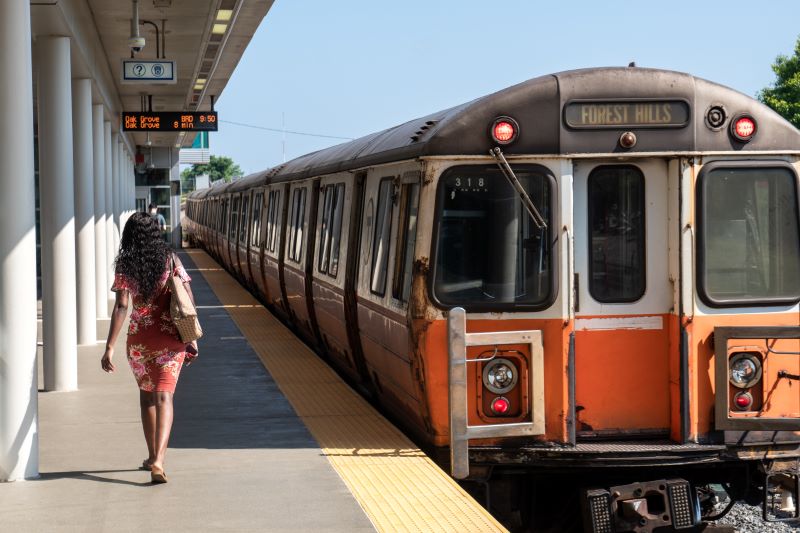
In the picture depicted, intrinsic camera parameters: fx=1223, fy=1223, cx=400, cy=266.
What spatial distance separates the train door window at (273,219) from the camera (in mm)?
17500

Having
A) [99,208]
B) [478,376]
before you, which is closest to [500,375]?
[478,376]

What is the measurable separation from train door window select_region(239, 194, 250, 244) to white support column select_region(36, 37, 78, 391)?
11.5 metres

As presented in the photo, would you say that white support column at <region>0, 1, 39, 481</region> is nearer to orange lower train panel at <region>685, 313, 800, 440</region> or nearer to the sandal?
the sandal

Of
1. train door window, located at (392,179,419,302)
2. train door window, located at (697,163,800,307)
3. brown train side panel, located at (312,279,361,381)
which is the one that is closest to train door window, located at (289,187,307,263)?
brown train side panel, located at (312,279,361,381)

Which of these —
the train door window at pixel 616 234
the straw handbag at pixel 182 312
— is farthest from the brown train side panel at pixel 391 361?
the straw handbag at pixel 182 312

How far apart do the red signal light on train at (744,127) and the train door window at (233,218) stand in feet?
60.4

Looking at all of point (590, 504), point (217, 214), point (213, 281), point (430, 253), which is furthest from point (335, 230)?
point (217, 214)

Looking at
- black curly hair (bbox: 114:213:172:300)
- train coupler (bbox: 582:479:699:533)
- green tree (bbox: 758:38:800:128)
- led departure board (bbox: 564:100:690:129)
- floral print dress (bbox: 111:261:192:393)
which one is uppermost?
green tree (bbox: 758:38:800:128)

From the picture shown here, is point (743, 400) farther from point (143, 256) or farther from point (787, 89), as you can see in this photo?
point (787, 89)

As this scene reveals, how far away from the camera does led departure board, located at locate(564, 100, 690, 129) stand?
745 cm

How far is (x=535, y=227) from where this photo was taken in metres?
7.40

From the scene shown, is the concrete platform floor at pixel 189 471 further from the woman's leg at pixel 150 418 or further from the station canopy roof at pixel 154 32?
the station canopy roof at pixel 154 32

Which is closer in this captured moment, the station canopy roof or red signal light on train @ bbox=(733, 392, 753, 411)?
red signal light on train @ bbox=(733, 392, 753, 411)

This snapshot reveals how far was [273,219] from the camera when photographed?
711 inches
